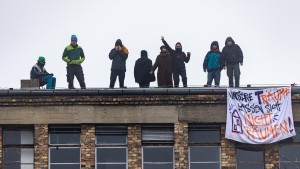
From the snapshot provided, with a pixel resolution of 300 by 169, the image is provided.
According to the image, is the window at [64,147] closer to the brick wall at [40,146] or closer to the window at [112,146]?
the brick wall at [40,146]

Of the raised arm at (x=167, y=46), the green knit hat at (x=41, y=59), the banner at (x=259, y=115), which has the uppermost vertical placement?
the raised arm at (x=167, y=46)

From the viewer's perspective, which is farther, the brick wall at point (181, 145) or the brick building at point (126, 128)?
the brick building at point (126, 128)

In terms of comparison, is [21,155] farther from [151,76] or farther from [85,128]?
[151,76]

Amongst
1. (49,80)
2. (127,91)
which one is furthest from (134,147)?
(49,80)

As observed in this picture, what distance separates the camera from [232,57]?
38.8 meters

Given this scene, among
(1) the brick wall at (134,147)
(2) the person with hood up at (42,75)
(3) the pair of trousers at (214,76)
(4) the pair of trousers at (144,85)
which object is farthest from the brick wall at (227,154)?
(2) the person with hood up at (42,75)

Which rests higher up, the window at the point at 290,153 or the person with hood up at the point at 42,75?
the person with hood up at the point at 42,75

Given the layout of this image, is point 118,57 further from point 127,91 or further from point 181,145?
point 181,145

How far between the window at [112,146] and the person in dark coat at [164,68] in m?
2.26

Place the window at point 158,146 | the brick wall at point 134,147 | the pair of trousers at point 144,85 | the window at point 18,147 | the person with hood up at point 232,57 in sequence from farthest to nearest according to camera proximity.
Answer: the pair of trousers at point 144,85, the window at point 18,147, the window at point 158,146, the brick wall at point 134,147, the person with hood up at point 232,57

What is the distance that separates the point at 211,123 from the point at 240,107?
1256 mm

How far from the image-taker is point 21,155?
39719 millimetres

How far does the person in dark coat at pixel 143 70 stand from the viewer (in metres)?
39.6

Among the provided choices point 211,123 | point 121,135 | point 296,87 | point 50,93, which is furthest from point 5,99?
point 296,87
